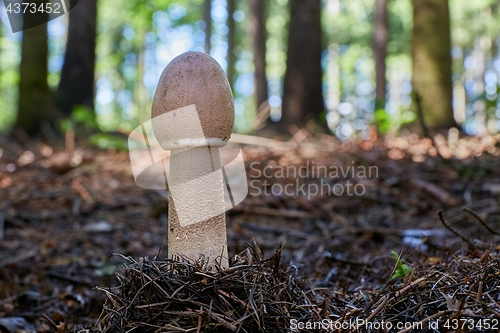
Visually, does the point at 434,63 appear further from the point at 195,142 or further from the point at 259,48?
the point at 259,48

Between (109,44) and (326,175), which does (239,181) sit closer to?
(326,175)

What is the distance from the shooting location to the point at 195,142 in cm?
182

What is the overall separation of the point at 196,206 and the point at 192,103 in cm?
50

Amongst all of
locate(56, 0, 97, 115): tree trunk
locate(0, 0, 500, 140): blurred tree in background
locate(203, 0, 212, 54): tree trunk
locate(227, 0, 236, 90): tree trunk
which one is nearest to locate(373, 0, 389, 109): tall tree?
locate(0, 0, 500, 140): blurred tree in background

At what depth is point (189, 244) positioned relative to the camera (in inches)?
75.6

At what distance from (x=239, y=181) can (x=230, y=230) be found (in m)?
1.31

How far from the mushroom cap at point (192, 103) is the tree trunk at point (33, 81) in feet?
21.2

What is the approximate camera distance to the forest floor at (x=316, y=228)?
171 centimetres

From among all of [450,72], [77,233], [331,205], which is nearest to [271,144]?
[331,205]

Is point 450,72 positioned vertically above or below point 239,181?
above

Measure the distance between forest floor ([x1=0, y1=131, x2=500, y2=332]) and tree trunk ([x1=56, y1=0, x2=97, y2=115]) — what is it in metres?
2.12

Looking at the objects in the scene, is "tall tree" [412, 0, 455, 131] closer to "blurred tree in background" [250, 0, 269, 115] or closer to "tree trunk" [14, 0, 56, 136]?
"tree trunk" [14, 0, 56, 136]

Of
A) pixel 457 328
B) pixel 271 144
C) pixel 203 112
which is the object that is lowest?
pixel 271 144

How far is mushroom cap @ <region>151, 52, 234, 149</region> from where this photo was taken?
1742 mm
